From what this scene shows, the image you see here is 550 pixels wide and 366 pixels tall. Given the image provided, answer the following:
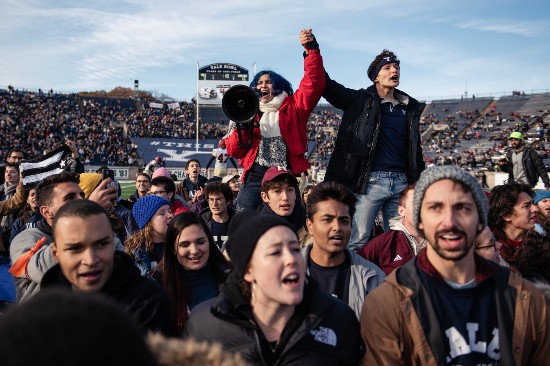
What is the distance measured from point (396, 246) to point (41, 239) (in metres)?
2.49

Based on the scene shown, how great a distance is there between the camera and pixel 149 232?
4.17 meters

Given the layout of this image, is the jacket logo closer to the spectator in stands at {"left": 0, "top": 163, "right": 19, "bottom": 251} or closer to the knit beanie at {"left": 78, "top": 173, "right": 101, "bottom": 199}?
the knit beanie at {"left": 78, "top": 173, "right": 101, "bottom": 199}

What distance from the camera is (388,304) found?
81.3 inches

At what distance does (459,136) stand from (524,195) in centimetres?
4800

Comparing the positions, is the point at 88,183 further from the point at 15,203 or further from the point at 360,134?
the point at 360,134

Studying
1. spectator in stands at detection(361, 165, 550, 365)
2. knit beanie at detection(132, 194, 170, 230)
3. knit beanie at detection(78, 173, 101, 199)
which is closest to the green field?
knit beanie at detection(78, 173, 101, 199)

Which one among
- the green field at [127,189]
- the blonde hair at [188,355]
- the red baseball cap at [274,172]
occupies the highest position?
the red baseball cap at [274,172]

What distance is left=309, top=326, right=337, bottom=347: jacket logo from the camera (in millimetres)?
2086

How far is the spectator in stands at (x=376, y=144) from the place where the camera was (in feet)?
14.1

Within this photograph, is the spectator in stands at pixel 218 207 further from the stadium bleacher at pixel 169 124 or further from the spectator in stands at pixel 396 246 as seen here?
the stadium bleacher at pixel 169 124

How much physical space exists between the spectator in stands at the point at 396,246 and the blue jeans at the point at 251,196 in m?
1.27

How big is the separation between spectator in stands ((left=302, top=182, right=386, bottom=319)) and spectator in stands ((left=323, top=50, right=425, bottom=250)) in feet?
3.05

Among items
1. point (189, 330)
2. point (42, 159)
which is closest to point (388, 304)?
point (189, 330)

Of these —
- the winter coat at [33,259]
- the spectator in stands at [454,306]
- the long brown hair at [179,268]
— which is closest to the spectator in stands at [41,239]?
the winter coat at [33,259]
